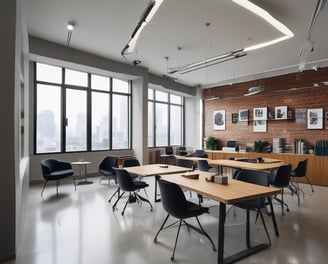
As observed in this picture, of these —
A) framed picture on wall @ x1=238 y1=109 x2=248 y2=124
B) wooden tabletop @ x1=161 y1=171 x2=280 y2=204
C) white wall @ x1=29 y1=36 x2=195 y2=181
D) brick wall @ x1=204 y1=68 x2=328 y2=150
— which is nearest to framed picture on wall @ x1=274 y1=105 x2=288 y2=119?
brick wall @ x1=204 y1=68 x2=328 y2=150

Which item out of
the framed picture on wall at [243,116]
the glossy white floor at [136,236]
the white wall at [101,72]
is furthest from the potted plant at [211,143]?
the glossy white floor at [136,236]

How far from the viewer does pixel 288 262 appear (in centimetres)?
248

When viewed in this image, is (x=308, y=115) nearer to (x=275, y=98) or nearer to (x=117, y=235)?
(x=275, y=98)

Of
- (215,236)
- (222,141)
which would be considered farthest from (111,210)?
(222,141)

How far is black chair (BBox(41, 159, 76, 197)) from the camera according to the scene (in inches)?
200

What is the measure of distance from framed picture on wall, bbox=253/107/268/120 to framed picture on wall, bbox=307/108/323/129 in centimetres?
134

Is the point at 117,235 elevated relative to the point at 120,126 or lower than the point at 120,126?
lower

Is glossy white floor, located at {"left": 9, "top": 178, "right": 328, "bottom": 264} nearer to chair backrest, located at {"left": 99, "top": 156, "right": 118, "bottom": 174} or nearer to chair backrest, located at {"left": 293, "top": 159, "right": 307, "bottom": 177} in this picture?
chair backrest, located at {"left": 293, "top": 159, "right": 307, "bottom": 177}

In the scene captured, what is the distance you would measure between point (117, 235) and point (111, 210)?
1.06 meters

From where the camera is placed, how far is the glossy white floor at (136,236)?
2.58 metres

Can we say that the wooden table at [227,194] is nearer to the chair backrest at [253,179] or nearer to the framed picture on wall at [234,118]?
the chair backrest at [253,179]

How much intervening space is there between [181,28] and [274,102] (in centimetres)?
477

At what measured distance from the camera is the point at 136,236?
3.11 meters

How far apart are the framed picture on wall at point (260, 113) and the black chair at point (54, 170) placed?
641cm
